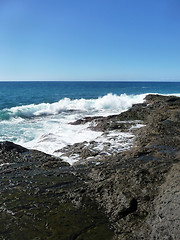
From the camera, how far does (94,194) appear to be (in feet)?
16.1

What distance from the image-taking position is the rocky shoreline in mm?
3758

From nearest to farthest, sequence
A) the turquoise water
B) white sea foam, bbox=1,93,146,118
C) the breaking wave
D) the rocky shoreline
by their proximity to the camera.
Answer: the rocky shoreline → the breaking wave → white sea foam, bbox=1,93,146,118 → the turquoise water

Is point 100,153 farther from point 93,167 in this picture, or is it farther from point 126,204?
point 126,204

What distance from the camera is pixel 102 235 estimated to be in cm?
372

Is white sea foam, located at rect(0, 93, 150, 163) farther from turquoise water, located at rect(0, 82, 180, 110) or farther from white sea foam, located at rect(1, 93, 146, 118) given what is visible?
turquoise water, located at rect(0, 82, 180, 110)

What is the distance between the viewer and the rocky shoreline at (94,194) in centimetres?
376

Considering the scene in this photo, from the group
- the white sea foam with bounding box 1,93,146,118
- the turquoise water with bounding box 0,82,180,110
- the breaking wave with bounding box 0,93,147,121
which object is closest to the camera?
the breaking wave with bounding box 0,93,147,121

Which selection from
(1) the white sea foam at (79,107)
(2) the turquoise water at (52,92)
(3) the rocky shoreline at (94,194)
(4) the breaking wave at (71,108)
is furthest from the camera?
(2) the turquoise water at (52,92)

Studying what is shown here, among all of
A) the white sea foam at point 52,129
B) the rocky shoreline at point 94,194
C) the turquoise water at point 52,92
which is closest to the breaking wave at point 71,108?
the white sea foam at point 52,129

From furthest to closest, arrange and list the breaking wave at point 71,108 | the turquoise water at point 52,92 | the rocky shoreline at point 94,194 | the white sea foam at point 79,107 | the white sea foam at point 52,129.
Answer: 1. the turquoise water at point 52,92
2. the white sea foam at point 79,107
3. the breaking wave at point 71,108
4. the white sea foam at point 52,129
5. the rocky shoreline at point 94,194

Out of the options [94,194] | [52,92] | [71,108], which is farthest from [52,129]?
[52,92]

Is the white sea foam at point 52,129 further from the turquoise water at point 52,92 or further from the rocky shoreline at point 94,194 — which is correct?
the turquoise water at point 52,92

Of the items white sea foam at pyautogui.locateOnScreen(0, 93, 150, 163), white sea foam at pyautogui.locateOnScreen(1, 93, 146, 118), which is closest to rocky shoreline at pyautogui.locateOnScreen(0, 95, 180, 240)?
white sea foam at pyautogui.locateOnScreen(0, 93, 150, 163)

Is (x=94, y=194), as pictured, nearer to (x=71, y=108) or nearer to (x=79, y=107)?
(x=79, y=107)
